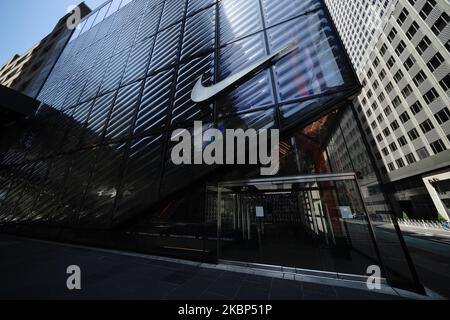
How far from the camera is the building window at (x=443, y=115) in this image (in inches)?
885

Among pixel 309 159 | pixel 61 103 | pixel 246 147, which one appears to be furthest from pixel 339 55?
pixel 61 103

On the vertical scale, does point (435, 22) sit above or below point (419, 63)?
above

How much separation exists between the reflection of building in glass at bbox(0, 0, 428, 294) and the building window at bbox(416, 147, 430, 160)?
26.9 meters

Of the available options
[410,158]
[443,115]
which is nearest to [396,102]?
[443,115]

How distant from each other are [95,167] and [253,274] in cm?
848

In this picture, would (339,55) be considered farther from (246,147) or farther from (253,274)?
(253,274)

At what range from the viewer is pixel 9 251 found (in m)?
6.69

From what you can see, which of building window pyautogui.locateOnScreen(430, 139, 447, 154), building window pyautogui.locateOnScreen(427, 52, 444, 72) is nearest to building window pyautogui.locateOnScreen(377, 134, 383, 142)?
building window pyautogui.locateOnScreen(430, 139, 447, 154)

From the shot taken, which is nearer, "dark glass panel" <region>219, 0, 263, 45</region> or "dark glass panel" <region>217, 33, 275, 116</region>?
"dark glass panel" <region>217, 33, 275, 116</region>

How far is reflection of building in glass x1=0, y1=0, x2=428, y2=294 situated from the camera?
18.2 ft

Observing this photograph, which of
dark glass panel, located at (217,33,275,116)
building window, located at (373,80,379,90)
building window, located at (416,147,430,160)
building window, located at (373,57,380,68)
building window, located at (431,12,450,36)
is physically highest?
building window, located at (373,57,380,68)

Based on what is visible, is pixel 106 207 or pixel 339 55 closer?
pixel 339 55

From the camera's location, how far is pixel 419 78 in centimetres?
2602

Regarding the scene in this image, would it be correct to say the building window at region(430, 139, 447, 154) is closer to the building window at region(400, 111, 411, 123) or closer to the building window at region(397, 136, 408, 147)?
the building window at region(397, 136, 408, 147)
